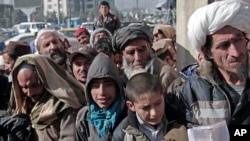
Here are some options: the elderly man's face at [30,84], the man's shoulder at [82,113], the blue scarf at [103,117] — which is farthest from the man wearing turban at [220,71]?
the elderly man's face at [30,84]

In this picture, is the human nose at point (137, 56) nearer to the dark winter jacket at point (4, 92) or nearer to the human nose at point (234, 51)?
the human nose at point (234, 51)

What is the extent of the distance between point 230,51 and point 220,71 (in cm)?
15

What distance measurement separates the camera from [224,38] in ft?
8.20

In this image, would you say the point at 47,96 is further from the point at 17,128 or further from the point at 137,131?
the point at 137,131

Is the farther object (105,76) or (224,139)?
(105,76)

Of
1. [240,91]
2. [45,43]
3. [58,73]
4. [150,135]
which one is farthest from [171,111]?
[45,43]

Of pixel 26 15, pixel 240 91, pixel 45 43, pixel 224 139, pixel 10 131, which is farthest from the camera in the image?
pixel 26 15

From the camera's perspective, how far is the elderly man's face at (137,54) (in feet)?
10.9

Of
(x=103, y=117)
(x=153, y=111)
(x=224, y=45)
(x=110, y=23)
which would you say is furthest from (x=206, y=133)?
(x=110, y=23)

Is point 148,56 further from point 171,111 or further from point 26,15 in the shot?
point 26,15

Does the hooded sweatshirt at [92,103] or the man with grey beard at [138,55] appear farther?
the man with grey beard at [138,55]

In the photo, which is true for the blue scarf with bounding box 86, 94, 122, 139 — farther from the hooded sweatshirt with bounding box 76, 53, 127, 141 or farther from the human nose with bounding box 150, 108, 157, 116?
the human nose with bounding box 150, 108, 157, 116

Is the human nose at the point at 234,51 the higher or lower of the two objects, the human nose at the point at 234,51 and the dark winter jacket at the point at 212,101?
the higher

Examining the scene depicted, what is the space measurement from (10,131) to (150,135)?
1.08 m
